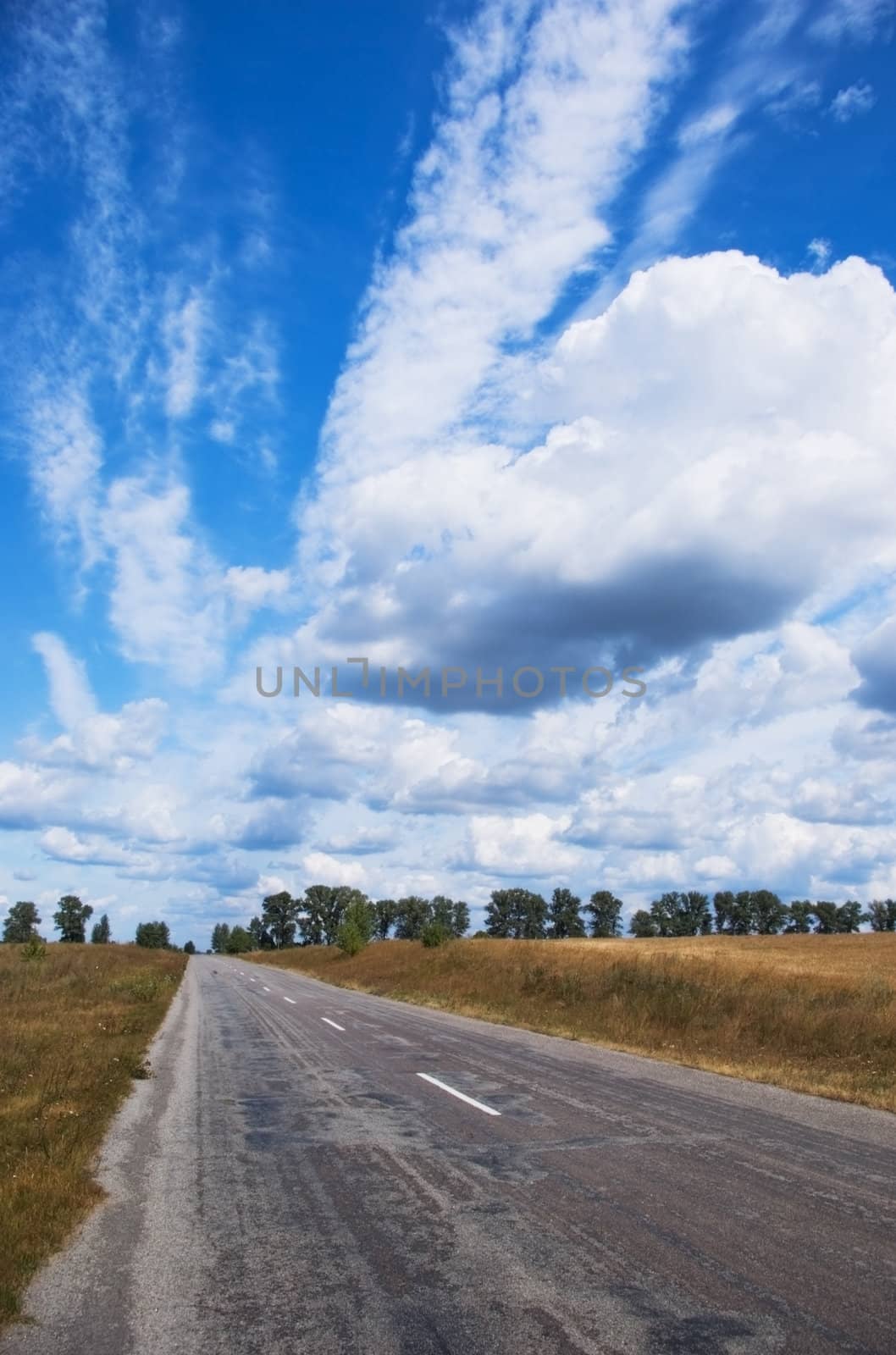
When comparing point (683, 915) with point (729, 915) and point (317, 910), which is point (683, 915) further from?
point (317, 910)

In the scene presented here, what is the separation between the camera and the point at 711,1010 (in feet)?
61.3

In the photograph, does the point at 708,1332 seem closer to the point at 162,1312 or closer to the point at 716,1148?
the point at 162,1312

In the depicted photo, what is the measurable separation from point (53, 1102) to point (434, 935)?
122 ft

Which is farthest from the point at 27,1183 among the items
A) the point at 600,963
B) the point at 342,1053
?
the point at 600,963

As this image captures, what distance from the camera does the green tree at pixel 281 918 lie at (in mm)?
173750

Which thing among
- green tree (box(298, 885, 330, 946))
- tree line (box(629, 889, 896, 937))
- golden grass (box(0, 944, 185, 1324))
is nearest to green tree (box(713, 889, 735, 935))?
tree line (box(629, 889, 896, 937))

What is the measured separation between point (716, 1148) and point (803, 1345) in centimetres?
401

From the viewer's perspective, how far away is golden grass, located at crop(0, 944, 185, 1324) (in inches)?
225

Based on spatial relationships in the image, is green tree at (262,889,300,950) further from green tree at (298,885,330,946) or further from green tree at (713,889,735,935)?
green tree at (713,889,735,935)

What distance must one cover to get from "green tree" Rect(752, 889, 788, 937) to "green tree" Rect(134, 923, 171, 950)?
10955 centimetres

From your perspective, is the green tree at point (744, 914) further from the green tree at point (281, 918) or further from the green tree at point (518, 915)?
the green tree at point (281, 918)

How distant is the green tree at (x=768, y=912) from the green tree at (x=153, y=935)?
359 ft

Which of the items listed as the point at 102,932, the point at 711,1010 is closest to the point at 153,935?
the point at 102,932

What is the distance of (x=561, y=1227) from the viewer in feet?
18.6
